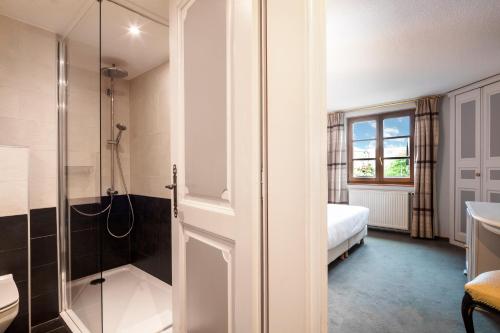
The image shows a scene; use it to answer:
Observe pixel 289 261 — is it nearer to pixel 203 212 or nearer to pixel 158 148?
pixel 203 212

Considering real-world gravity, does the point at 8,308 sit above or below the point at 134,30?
below

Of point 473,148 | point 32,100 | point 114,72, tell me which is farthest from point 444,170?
point 32,100

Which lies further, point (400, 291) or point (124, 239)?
point (124, 239)

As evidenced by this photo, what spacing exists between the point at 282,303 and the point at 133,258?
2297 millimetres

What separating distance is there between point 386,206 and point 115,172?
4.49m

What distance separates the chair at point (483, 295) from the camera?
1.25 meters

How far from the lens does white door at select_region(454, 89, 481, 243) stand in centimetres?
331

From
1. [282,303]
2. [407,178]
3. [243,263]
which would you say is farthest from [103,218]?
[407,178]

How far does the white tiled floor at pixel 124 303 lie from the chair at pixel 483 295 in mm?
2033

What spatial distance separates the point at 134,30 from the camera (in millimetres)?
1830

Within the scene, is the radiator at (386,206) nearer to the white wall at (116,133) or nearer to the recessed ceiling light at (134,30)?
the white wall at (116,133)

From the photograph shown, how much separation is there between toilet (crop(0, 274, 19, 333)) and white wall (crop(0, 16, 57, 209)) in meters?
0.62

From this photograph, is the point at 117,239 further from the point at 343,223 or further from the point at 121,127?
the point at 343,223

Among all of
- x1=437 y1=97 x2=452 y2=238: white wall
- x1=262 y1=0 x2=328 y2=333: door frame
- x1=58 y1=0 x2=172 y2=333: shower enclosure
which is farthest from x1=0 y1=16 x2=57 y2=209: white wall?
x1=437 y1=97 x2=452 y2=238: white wall
